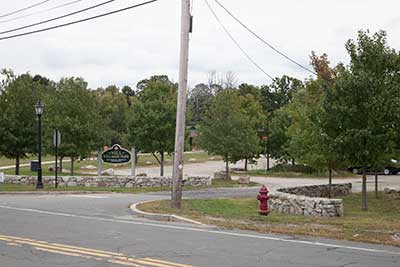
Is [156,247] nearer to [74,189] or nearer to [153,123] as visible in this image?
[74,189]

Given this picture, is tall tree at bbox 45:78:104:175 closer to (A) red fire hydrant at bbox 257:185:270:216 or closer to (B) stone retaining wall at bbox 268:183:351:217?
(B) stone retaining wall at bbox 268:183:351:217

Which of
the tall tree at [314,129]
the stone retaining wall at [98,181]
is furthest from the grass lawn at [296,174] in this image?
the stone retaining wall at [98,181]

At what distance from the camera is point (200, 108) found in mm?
105250

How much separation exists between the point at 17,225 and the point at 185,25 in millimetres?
7715

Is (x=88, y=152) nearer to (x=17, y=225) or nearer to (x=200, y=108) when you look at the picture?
(x=17, y=225)

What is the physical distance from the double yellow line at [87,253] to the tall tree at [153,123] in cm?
2181

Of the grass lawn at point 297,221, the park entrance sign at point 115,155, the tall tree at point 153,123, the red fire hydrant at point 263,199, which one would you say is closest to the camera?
the grass lawn at point 297,221

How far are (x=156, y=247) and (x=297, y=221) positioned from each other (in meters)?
5.40

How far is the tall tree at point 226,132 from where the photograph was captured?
123 feet

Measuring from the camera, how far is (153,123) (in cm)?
3309

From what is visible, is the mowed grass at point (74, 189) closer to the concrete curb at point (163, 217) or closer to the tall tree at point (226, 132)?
A: the tall tree at point (226, 132)

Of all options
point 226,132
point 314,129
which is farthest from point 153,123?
point 314,129

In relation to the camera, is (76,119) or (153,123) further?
(153,123)

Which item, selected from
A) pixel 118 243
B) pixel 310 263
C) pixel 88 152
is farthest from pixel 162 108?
pixel 310 263
